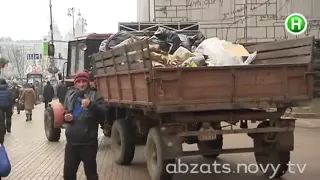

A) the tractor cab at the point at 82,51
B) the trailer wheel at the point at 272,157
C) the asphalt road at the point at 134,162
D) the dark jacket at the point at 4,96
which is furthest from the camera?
the dark jacket at the point at 4,96

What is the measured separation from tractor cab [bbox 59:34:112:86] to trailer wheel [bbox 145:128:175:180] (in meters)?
5.59

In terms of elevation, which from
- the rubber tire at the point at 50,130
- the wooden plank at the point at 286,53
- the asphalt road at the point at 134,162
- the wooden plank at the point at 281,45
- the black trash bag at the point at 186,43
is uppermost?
the black trash bag at the point at 186,43

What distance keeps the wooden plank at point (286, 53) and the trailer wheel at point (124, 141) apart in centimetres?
262

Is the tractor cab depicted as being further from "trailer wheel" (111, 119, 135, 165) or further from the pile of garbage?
the pile of garbage

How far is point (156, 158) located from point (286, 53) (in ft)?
8.29

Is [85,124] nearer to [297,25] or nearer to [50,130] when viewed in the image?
[50,130]

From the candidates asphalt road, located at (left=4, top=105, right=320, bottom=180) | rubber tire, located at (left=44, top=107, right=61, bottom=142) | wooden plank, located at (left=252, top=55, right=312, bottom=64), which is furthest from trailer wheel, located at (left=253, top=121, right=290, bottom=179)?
rubber tire, located at (left=44, top=107, right=61, bottom=142)

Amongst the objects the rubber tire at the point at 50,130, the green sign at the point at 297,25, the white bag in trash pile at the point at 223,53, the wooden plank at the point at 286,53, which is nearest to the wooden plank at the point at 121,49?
the white bag in trash pile at the point at 223,53

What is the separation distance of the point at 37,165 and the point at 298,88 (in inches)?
204

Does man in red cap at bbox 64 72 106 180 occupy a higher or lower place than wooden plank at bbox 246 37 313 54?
lower

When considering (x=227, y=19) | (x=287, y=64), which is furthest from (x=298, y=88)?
(x=227, y=19)

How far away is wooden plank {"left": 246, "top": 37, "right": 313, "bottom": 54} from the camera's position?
7.36m

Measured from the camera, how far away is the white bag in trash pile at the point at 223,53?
7.79 metres

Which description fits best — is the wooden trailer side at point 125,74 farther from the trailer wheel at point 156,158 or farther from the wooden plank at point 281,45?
the wooden plank at point 281,45
